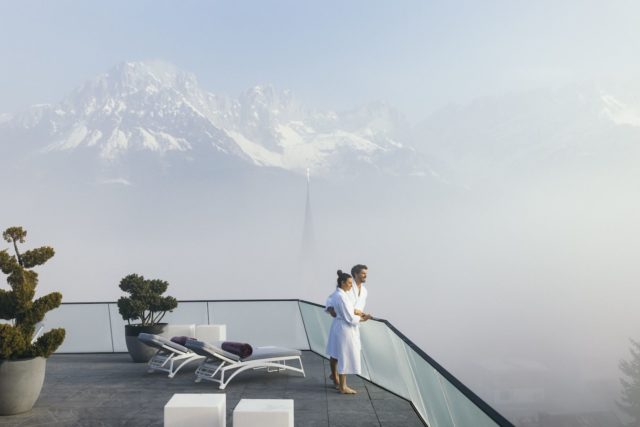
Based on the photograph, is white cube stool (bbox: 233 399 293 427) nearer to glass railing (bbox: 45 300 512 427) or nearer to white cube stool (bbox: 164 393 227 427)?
white cube stool (bbox: 164 393 227 427)

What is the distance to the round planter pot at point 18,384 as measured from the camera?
24.7 ft

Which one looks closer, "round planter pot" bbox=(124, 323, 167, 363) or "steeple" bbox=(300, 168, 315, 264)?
"round planter pot" bbox=(124, 323, 167, 363)

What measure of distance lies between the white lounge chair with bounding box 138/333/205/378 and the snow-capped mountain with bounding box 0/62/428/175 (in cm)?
10531

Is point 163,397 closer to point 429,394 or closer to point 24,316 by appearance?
point 24,316

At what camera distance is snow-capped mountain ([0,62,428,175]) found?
4606 inches

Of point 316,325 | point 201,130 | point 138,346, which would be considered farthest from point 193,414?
point 201,130

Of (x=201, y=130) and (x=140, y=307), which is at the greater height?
(x=201, y=130)

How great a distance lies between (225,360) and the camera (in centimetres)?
926

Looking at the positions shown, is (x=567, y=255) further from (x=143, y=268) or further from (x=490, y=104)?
(x=143, y=268)

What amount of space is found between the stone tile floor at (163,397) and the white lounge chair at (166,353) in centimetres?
13

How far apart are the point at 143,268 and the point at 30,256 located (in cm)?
12257

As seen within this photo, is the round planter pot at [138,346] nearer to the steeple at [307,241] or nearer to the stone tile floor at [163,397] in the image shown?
the stone tile floor at [163,397]

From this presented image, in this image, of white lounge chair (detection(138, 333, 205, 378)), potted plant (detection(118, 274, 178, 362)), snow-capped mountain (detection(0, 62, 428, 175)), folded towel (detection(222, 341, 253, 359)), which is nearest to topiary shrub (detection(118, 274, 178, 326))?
potted plant (detection(118, 274, 178, 362))

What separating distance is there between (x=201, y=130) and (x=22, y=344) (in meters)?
119
